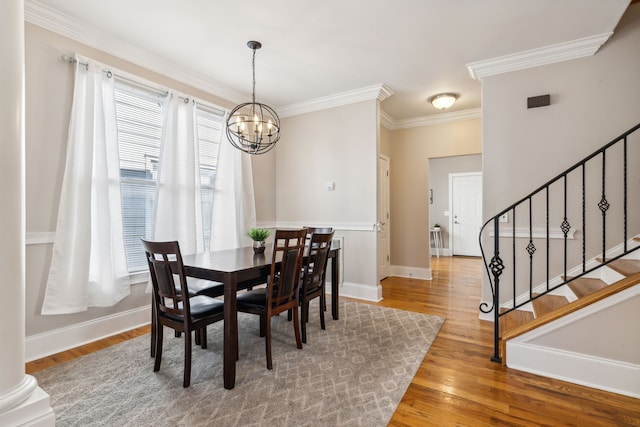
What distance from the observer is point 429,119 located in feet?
17.0

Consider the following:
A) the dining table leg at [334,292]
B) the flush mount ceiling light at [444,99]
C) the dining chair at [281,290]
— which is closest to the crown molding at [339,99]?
the flush mount ceiling light at [444,99]

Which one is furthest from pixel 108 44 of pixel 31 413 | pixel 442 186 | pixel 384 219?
pixel 442 186

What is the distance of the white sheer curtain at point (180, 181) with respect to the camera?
3.32m

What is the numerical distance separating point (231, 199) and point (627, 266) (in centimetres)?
400

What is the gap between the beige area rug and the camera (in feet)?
5.74

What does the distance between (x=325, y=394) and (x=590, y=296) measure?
1.91m

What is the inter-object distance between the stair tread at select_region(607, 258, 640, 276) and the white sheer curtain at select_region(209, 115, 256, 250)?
12.5 feet

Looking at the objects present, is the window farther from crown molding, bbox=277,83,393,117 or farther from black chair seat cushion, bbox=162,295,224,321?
crown molding, bbox=277,83,393,117

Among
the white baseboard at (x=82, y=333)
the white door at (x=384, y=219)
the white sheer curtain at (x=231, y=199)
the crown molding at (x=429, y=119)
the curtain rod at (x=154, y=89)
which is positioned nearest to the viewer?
the white baseboard at (x=82, y=333)

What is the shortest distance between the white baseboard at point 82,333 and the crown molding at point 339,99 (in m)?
3.37

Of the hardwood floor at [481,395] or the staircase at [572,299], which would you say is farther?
the staircase at [572,299]

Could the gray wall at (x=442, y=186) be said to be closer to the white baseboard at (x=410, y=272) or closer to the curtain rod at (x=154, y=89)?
the white baseboard at (x=410, y=272)

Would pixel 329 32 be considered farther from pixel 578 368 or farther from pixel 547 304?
pixel 578 368

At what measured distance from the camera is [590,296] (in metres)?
2.08
